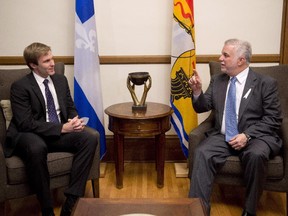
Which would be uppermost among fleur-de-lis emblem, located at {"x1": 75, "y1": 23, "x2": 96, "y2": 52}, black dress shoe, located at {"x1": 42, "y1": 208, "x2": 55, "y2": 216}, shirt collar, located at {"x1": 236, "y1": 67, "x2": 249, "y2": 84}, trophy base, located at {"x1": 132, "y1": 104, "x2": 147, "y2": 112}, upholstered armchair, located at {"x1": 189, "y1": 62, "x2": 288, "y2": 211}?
fleur-de-lis emblem, located at {"x1": 75, "y1": 23, "x2": 96, "y2": 52}

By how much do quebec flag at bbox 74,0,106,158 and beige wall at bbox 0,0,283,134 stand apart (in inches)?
9.6

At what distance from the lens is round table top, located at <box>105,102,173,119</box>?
2.59 m

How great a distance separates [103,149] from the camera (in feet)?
9.82

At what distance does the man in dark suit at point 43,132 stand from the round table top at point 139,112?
27 centimetres

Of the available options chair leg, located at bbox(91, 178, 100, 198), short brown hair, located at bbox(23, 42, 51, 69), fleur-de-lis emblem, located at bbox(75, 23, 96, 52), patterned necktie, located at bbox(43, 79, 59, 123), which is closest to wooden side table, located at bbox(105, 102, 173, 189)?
chair leg, located at bbox(91, 178, 100, 198)

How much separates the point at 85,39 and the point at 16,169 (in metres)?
1.15

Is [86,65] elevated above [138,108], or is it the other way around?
[86,65]

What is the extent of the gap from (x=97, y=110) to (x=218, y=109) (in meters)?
0.97

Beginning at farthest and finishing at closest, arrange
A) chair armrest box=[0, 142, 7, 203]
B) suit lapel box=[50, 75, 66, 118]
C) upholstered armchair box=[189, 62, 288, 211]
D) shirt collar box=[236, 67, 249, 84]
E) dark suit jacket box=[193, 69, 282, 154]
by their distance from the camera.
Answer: suit lapel box=[50, 75, 66, 118] → shirt collar box=[236, 67, 249, 84] → dark suit jacket box=[193, 69, 282, 154] → upholstered armchair box=[189, 62, 288, 211] → chair armrest box=[0, 142, 7, 203]

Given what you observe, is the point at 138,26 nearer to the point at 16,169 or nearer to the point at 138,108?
the point at 138,108

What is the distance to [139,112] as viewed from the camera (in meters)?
2.68

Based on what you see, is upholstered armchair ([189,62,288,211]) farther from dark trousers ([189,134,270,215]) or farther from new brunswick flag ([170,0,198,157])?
new brunswick flag ([170,0,198,157])

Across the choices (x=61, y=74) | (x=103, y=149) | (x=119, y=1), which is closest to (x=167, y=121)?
(x=103, y=149)

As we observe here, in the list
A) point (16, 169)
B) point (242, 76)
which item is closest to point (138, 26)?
point (242, 76)
